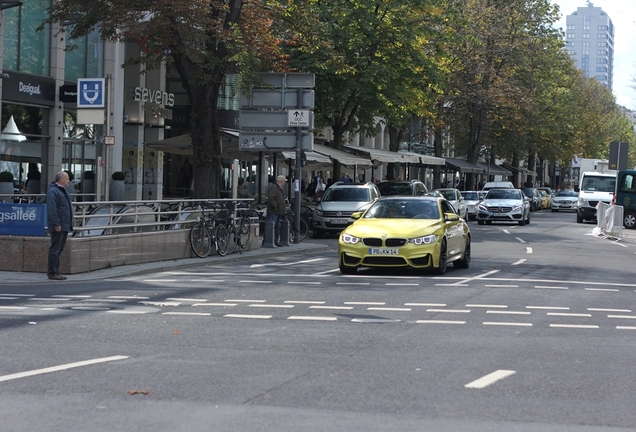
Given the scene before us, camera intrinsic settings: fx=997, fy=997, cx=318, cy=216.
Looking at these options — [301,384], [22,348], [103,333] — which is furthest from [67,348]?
[301,384]

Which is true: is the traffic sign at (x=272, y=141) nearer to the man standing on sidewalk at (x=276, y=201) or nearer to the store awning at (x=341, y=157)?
the man standing on sidewalk at (x=276, y=201)

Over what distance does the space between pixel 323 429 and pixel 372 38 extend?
29.8 meters

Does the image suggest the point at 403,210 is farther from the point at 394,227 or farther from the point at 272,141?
the point at 272,141

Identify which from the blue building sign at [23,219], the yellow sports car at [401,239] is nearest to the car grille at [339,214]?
the yellow sports car at [401,239]

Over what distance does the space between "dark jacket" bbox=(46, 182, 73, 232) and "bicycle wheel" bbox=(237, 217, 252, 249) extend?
7.29m

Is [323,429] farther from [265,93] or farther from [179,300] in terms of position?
[265,93]

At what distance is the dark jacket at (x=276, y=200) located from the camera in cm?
2517

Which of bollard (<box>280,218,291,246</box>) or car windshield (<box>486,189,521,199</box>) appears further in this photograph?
car windshield (<box>486,189,521,199</box>)

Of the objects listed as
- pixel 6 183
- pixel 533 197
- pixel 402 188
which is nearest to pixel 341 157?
pixel 402 188

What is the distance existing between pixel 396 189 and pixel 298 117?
12.0 m

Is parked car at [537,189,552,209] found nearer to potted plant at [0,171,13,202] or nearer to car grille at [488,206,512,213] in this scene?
car grille at [488,206,512,213]

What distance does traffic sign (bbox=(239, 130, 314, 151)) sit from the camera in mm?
26108

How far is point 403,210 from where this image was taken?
19281mm

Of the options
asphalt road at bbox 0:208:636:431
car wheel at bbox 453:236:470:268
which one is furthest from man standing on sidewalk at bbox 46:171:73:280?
car wheel at bbox 453:236:470:268
